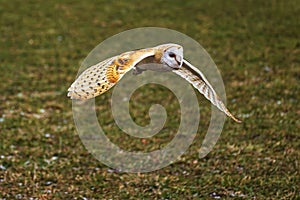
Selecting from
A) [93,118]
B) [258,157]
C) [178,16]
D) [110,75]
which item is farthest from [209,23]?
[110,75]

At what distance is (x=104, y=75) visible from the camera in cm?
261

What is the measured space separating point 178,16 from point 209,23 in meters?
0.69

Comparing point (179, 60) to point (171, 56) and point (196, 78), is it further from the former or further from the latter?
point (196, 78)

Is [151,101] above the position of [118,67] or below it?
below

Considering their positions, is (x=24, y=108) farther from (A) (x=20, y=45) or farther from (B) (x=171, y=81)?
(A) (x=20, y=45)

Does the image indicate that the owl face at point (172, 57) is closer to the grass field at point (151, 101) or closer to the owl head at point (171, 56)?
the owl head at point (171, 56)

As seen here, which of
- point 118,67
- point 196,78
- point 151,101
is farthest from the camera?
point 151,101

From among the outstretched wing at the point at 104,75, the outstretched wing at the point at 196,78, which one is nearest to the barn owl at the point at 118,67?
the outstretched wing at the point at 104,75

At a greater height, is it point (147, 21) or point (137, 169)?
point (147, 21)

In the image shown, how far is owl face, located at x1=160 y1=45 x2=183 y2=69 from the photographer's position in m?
2.61

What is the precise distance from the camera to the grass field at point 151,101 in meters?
4.62

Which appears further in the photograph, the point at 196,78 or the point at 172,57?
the point at 196,78

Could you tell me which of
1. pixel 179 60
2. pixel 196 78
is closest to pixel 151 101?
pixel 196 78

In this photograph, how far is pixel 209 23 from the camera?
9172 mm
